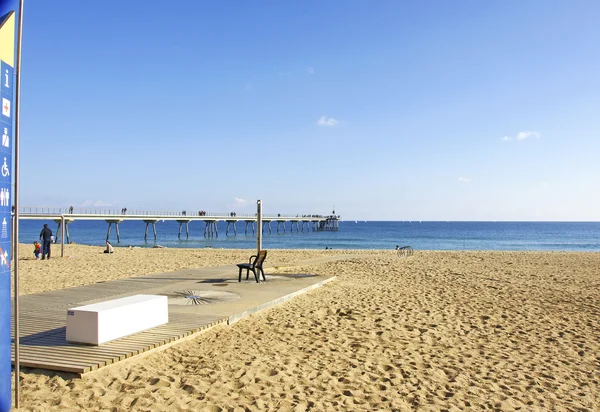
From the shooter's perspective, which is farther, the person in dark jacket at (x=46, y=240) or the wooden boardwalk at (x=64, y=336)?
the person in dark jacket at (x=46, y=240)

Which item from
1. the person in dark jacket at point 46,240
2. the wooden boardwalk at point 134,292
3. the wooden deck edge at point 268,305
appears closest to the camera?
the wooden boardwalk at point 134,292

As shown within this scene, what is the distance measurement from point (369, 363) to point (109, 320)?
9.71 ft

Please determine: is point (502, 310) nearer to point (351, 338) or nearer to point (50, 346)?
point (351, 338)

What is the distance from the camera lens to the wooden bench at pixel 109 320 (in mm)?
5145

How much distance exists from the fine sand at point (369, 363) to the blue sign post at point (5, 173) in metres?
0.65

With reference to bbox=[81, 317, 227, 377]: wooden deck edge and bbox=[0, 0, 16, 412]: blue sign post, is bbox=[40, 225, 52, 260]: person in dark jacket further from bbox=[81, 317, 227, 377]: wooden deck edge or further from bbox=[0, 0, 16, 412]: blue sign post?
bbox=[0, 0, 16, 412]: blue sign post

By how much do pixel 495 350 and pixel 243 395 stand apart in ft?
11.3

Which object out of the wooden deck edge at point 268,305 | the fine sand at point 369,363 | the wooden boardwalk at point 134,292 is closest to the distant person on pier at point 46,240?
the wooden boardwalk at point 134,292

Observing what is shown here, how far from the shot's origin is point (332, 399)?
4.25 metres

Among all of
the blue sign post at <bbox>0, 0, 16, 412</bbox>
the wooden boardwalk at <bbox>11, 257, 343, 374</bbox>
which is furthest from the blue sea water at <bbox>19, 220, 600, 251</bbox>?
the blue sign post at <bbox>0, 0, 16, 412</bbox>

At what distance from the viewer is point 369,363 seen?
17.4 ft

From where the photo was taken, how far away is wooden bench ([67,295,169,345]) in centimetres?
514

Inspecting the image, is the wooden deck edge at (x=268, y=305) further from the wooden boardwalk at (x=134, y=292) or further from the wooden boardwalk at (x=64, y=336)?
the wooden boardwalk at (x=64, y=336)

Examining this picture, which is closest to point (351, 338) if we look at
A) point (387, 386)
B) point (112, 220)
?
point (387, 386)
